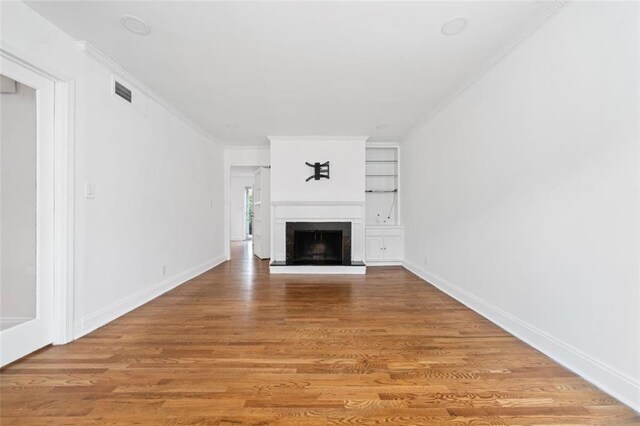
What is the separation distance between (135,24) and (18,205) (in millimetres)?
1587

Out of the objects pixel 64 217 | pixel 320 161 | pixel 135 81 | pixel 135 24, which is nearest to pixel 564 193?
pixel 135 24

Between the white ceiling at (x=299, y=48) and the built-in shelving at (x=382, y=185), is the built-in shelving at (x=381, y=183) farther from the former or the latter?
the white ceiling at (x=299, y=48)

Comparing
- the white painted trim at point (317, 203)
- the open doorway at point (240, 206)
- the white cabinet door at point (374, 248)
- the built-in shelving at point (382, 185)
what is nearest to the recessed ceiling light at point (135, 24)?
the white painted trim at point (317, 203)

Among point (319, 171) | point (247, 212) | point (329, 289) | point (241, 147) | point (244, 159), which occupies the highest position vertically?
point (241, 147)

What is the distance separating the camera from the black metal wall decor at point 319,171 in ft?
17.4

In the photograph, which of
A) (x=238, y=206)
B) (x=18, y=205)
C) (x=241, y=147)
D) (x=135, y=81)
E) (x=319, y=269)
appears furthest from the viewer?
(x=238, y=206)

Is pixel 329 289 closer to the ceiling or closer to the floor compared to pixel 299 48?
closer to the floor

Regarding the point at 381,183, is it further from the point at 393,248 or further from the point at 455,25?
the point at 455,25

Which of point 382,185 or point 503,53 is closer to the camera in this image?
point 503,53

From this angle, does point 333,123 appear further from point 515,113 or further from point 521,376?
point 521,376

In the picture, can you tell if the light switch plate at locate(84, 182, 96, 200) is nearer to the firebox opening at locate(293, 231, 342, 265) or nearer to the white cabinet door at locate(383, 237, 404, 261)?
the firebox opening at locate(293, 231, 342, 265)

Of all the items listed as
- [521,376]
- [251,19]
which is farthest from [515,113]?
[251,19]

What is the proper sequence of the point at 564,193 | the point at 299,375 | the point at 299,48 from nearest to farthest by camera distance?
1. the point at 299,375
2. the point at 564,193
3. the point at 299,48

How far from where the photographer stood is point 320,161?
5.38m
